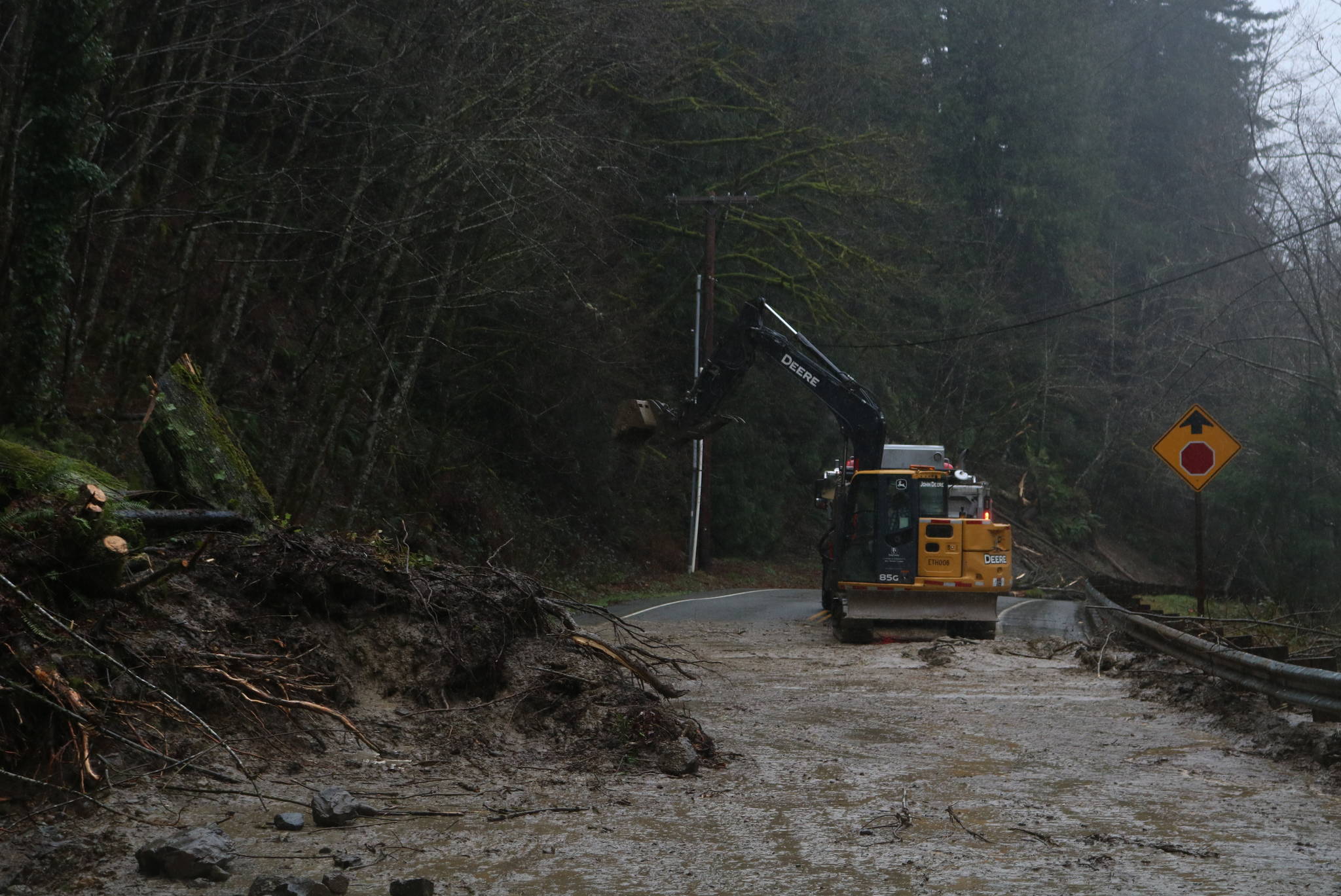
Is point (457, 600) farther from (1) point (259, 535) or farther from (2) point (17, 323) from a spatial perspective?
(2) point (17, 323)

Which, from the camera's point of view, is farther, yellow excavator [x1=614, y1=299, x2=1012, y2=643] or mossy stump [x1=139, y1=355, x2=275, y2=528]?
yellow excavator [x1=614, y1=299, x2=1012, y2=643]

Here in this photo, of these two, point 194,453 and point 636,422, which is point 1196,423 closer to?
point 636,422

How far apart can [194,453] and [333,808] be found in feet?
14.8

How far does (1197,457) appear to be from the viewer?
17.4m

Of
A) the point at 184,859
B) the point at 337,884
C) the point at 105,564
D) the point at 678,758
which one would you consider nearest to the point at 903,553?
the point at 678,758

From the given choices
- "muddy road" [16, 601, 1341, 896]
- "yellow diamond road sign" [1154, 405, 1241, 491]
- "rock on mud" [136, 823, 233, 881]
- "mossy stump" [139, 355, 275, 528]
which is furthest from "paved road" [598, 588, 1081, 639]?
"rock on mud" [136, 823, 233, 881]

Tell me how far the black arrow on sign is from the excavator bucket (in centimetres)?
769

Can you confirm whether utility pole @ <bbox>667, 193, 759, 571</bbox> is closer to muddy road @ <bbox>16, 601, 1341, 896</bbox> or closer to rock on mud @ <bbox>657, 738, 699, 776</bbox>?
muddy road @ <bbox>16, 601, 1341, 896</bbox>

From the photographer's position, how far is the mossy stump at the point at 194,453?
931 cm

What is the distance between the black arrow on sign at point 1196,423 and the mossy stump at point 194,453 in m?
12.8

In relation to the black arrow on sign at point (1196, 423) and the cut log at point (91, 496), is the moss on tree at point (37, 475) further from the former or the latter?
the black arrow on sign at point (1196, 423)

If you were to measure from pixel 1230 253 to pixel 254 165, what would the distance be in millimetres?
40862

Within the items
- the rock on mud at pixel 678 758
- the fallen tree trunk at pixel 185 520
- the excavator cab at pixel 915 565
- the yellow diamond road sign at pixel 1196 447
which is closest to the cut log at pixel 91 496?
the fallen tree trunk at pixel 185 520

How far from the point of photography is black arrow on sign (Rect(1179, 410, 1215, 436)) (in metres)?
17.3
